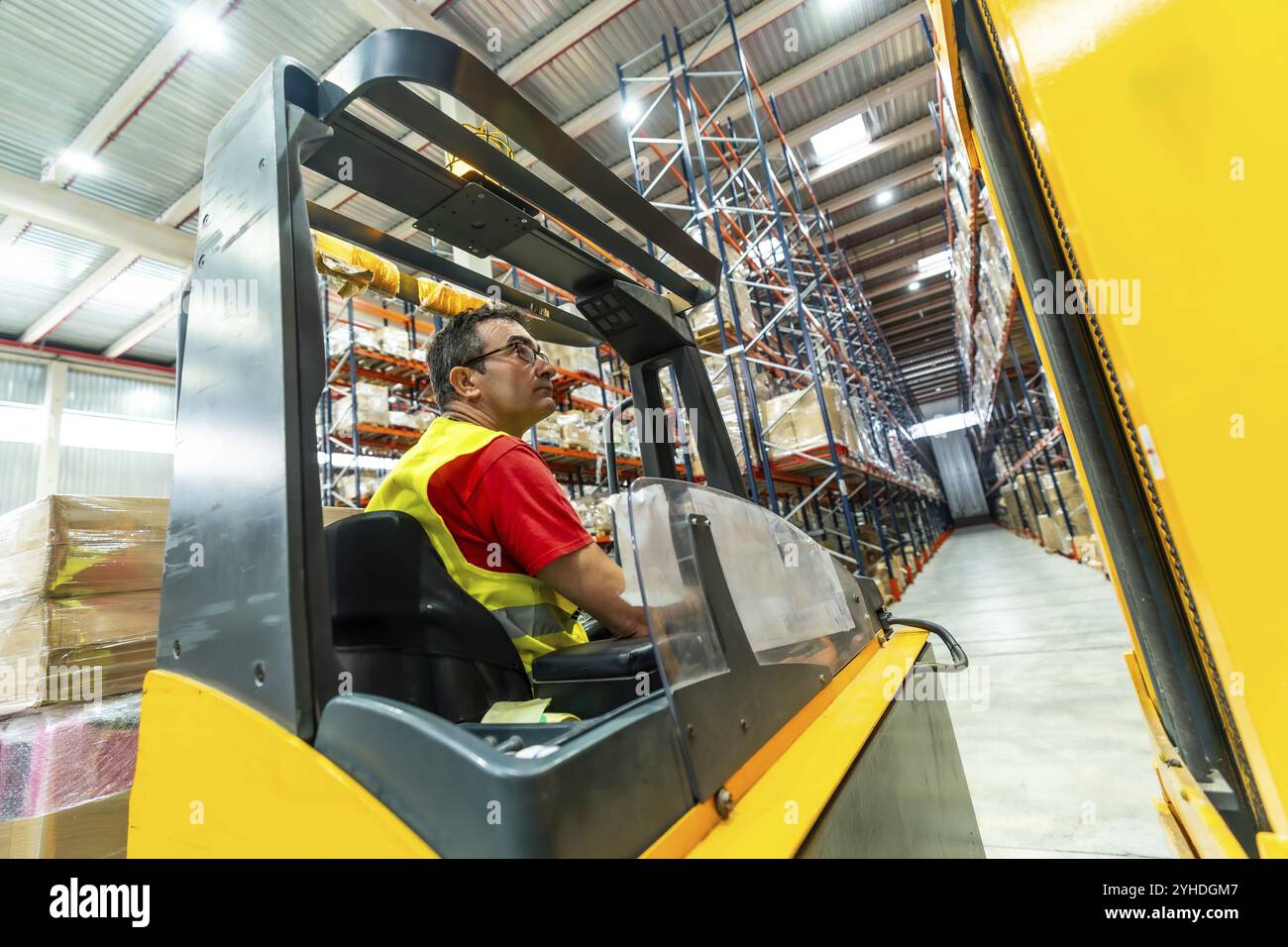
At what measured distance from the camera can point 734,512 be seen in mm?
1232

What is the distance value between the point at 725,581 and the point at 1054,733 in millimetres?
2815

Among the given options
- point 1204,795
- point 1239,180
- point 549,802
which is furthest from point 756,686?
point 1239,180

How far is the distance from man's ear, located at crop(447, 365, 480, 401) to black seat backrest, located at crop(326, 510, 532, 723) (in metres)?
0.73

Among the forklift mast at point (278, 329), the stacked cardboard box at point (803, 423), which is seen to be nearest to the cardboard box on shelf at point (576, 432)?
the stacked cardboard box at point (803, 423)

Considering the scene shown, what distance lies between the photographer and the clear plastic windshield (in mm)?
833

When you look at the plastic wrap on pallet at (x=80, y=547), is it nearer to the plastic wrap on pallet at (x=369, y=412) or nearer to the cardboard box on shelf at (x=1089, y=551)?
the plastic wrap on pallet at (x=369, y=412)

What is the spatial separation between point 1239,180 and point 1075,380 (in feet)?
1.26

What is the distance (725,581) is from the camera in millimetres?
1059

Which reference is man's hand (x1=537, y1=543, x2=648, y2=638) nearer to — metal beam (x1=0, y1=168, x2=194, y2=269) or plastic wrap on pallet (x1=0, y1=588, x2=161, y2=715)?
plastic wrap on pallet (x1=0, y1=588, x2=161, y2=715)

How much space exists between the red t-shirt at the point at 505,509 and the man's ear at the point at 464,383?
1.69 ft

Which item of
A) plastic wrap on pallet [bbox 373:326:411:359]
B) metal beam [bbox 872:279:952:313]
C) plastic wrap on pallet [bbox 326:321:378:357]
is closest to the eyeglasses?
plastic wrap on pallet [bbox 326:321:378:357]

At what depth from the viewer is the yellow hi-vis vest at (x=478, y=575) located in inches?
50.4

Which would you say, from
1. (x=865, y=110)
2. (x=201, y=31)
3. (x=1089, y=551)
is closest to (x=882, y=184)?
(x=865, y=110)

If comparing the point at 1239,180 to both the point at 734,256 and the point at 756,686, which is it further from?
the point at 734,256
